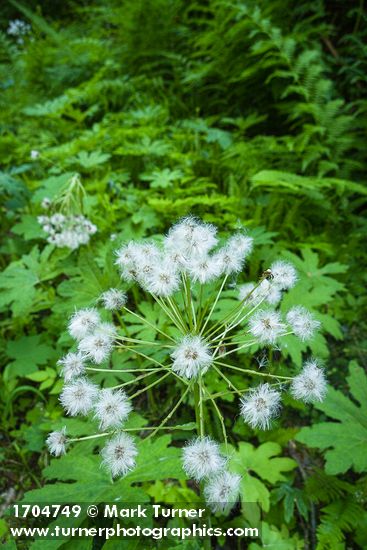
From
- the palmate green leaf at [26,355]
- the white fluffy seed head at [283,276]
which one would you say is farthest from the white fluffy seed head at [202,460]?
the palmate green leaf at [26,355]

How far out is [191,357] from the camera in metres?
1.08

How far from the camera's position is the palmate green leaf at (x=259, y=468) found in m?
1.72

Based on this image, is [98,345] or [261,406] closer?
[261,406]

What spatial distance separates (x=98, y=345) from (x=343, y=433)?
109 cm

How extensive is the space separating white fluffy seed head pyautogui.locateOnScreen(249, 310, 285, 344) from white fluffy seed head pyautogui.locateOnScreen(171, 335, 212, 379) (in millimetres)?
164

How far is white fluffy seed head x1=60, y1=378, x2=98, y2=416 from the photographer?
1.12 metres

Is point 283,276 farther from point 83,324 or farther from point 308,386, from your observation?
point 83,324

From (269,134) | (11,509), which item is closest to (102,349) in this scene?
(11,509)

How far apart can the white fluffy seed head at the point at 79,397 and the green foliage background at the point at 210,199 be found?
0.34m

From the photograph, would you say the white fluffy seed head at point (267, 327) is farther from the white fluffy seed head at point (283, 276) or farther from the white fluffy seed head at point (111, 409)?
the white fluffy seed head at point (111, 409)

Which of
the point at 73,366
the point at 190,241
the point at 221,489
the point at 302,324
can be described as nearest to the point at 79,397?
the point at 73,366

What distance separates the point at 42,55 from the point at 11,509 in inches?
202

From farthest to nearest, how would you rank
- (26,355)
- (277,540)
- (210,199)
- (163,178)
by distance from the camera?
1. (163,178)
2. (210,199)
3. (26,355)
4. (277,540)

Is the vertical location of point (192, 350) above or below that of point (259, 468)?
above
